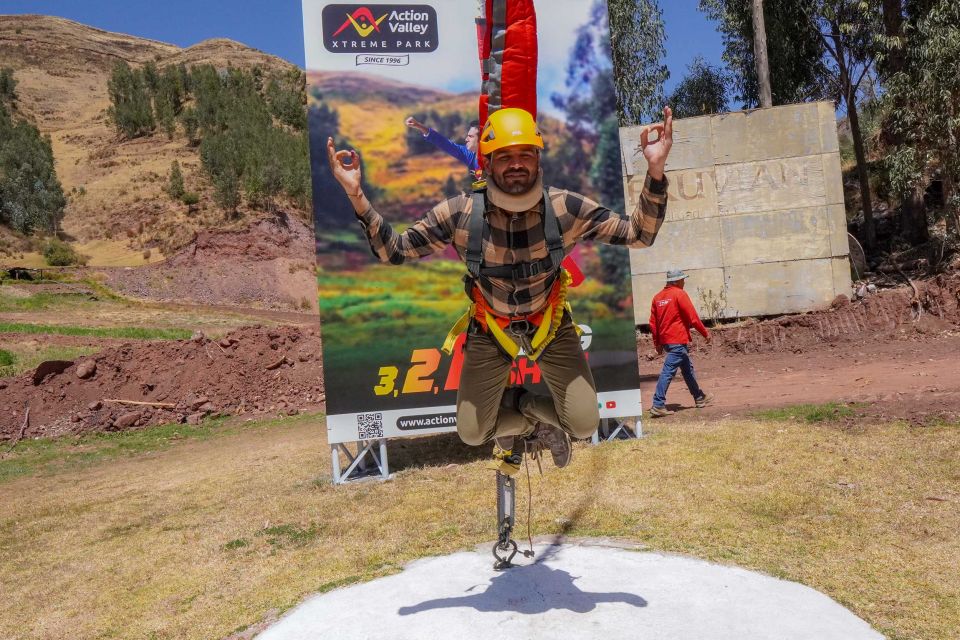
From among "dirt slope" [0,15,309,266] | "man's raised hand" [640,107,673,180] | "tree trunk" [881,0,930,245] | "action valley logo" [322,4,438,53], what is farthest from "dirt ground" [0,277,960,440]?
"dirt slope" [0,15,309,266]

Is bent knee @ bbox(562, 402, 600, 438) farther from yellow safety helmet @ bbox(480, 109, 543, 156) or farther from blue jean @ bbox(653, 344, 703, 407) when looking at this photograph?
blue jean @ bbox(653, 344, 703, 407)

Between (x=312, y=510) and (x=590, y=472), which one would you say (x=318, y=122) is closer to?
(x=312, y=510)

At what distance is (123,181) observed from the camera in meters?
55.9

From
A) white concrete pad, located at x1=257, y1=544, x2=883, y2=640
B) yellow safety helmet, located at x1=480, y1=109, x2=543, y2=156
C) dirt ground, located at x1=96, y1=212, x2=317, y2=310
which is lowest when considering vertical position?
white concrete pad, located at x1=257, y1=544, x2=883, y2=640

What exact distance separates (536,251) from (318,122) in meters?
4.69

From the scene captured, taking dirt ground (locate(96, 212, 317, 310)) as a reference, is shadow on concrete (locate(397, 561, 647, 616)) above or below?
below

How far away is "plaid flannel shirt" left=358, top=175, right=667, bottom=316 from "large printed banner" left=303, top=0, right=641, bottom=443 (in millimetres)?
3891

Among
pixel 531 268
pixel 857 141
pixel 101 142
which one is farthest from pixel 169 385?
pixel 101 142

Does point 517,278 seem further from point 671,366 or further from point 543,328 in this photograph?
point 671,366

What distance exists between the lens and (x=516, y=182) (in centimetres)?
432

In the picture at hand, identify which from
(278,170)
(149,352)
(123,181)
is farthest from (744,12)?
(123,181)

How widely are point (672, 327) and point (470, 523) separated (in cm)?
528

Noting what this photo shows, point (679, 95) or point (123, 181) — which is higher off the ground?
point (123, 181)

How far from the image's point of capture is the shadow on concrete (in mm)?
4941
